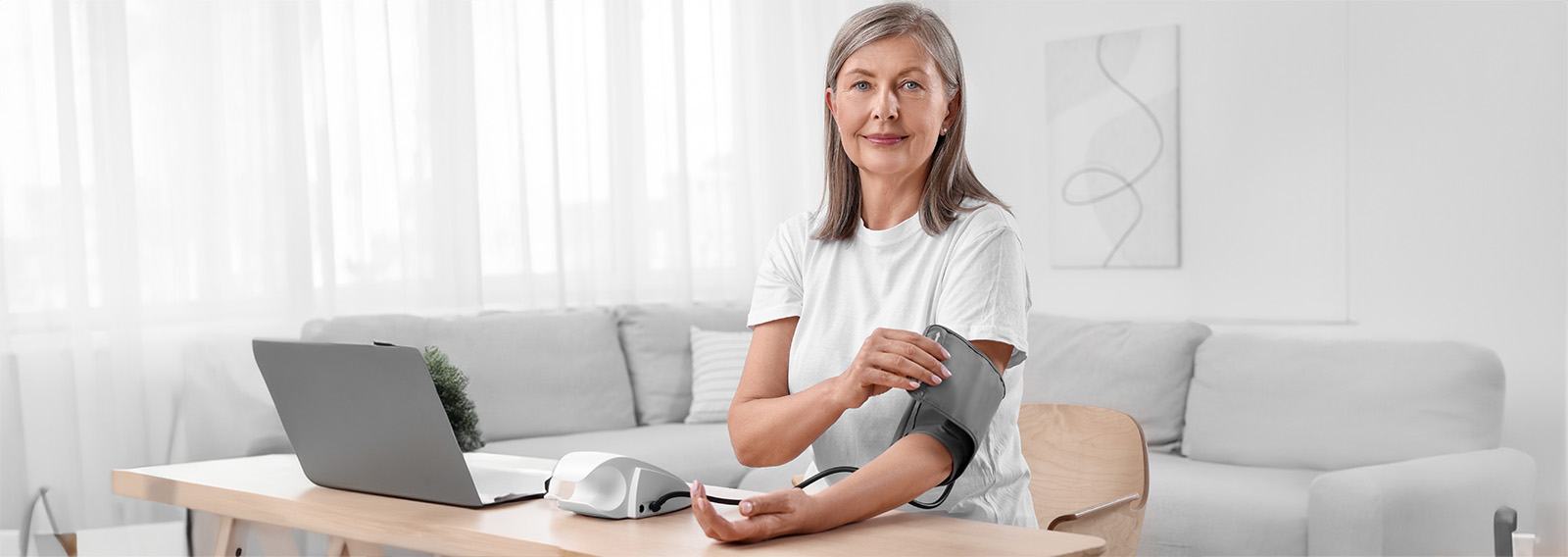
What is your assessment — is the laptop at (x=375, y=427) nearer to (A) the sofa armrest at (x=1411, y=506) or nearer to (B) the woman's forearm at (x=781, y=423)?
(B) the woman's forearm at (x=781, y=423)

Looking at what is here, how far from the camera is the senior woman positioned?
3.94 feet

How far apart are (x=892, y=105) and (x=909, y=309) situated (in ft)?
0.69

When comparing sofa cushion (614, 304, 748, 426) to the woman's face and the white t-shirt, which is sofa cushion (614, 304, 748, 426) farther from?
the woman's face

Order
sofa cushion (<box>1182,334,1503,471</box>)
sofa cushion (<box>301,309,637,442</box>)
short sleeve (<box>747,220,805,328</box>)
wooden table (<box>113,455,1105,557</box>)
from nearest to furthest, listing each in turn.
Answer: wooden table (<box>113,455,1105,557</box>), short sleeve (<box>747,220,805,328</box>), sofa cushion (<box>1182,334,1503,471</box>), sofa cushion (<box>301,309,637,442</box>)

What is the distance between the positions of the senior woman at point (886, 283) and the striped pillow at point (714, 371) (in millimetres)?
2263

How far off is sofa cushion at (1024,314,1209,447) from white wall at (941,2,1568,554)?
1.31 ft

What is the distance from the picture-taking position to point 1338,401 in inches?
123

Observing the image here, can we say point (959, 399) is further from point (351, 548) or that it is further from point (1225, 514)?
point (1225, 514)

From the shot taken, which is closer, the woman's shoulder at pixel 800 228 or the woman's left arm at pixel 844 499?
the woman's left arm at pixel 844 499

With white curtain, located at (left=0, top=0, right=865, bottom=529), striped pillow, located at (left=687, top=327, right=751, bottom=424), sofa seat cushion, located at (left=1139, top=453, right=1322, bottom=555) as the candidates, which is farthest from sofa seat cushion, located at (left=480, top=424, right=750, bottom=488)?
sofa seat cushion, located at (left=1139, top=453, right=1322, bottom=555)

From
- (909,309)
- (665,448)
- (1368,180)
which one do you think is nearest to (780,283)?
(909,309)

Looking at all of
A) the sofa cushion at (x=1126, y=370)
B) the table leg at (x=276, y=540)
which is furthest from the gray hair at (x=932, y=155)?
the sofa cushion at (x=1126, y=370)

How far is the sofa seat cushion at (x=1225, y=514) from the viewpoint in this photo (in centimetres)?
272

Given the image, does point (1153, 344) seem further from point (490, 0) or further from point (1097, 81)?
point (490, 0)
